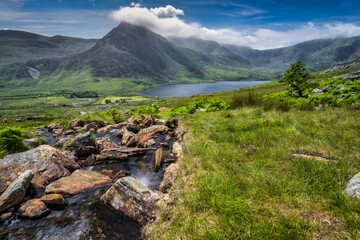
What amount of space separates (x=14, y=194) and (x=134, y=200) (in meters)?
5.00

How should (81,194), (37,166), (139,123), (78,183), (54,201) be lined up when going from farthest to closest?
(139,123), (37,166), (78,183), (81,194), (54,201)

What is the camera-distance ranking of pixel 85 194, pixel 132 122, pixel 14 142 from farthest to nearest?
pixel 132 122 → pixel 14 142 → pixel 85 194

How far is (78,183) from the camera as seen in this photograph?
7410mm

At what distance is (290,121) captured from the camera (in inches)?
316

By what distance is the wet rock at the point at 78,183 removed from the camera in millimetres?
6816

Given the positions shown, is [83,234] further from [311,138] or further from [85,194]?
→ [311,138]

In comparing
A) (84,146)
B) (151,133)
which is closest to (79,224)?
(84,146)

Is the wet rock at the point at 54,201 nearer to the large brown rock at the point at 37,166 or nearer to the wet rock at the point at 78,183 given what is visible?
the wet rock at the point at 78,183

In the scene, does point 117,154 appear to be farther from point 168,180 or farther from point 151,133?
point 168,180

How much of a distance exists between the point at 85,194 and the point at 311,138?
32.5ft

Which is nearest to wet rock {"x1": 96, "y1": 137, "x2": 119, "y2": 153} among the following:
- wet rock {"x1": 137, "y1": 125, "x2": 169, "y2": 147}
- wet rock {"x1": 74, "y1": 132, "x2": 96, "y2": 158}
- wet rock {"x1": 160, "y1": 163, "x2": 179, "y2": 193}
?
wet rock {"x1": 74, "y1": 132, "x2": 96, "y2": 158}

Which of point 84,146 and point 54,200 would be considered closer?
point 54,200

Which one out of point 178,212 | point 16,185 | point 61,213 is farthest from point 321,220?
point 16,185

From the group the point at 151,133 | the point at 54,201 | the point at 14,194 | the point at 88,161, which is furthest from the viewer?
the point at 151,133
